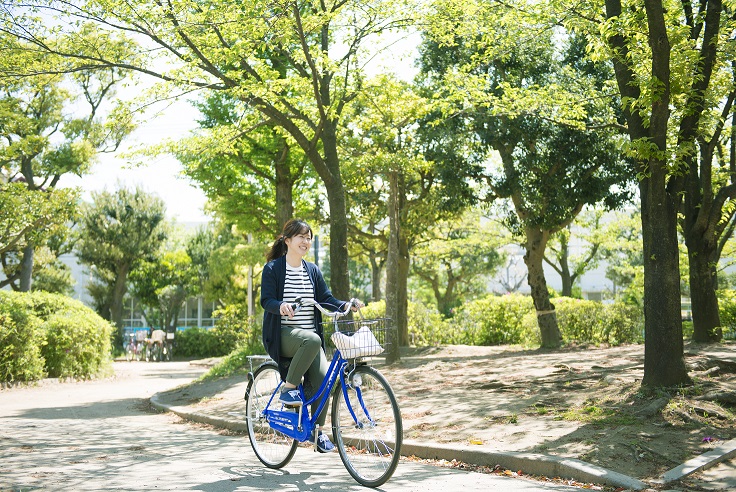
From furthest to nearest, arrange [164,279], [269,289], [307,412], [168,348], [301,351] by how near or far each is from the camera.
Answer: [164,279] → [168,348] → [269,289] → [307,412] → [301,351]

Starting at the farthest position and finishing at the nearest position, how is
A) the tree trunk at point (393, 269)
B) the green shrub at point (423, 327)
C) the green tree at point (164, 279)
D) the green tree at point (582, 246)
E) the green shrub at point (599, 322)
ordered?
the green tree at point (164, 279), the green tree at point (582, 246), the green shrub at point (423, 327), the green shrub at point (599, 322), the tree trunk at point (393, 269)

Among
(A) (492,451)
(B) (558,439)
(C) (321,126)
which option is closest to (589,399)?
(B) (558,439)

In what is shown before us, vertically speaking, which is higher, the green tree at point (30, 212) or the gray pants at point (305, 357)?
the green tree at point (30, 212)

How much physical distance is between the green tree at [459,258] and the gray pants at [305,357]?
1883cm

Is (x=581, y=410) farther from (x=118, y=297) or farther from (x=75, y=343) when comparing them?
(x=118, y=297)

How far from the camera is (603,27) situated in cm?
820

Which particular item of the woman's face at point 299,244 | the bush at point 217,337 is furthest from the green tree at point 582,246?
the woman's face at point 299,244

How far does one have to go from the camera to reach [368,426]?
18.9ft

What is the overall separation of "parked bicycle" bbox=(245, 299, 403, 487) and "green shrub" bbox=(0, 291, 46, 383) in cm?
1218

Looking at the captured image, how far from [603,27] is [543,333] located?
11702 mm

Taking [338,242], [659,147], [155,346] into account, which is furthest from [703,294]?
[155,346]

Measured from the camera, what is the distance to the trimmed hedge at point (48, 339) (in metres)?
16.6

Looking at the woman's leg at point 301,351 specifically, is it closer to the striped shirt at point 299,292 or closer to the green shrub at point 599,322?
the striped shirt at point 299,292

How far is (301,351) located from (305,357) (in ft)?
0.19
